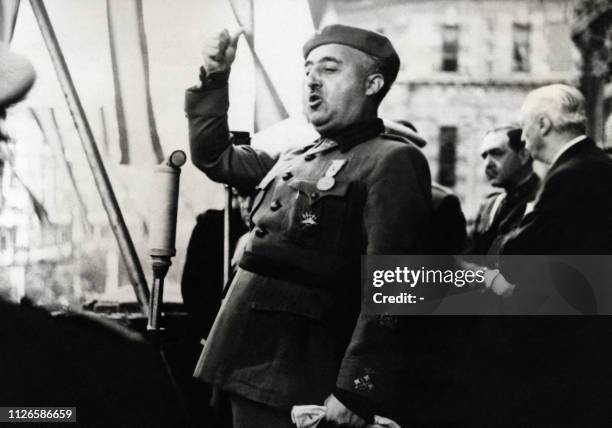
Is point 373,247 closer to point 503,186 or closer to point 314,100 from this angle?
point 314,100

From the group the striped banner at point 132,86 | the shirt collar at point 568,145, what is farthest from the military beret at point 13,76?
the shirt collar at point 568,145

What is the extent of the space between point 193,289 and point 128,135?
674 millimetres

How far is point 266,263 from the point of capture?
8.89 ft

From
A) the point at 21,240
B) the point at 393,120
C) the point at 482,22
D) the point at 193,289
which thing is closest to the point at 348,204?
the point at 393,120

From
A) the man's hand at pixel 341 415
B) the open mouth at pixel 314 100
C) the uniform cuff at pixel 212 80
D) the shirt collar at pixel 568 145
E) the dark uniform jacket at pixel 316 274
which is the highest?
the uniform cuff at pixel 212 80

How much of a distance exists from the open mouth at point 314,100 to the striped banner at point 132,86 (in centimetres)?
68

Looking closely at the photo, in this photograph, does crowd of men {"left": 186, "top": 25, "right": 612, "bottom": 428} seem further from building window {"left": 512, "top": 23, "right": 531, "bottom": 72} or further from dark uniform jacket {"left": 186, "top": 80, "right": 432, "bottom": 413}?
building window {"left": 512, "top": 23, "right": 531, "bottom": 72}

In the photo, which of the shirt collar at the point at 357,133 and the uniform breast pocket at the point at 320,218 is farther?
the shirt collar at the point at 357,133

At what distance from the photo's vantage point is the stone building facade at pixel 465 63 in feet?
9.97

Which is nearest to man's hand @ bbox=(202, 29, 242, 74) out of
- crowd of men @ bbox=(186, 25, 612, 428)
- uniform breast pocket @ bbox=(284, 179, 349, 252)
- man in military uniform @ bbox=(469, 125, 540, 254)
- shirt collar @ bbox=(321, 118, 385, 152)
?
crowd of men @ bbox=(186, 25, 612, 428)

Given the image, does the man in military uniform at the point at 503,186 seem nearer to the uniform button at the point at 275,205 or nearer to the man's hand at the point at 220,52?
the uniform button at the point at 275,205

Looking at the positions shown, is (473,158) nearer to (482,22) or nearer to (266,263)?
(482,22)

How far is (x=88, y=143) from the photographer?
3.17 m

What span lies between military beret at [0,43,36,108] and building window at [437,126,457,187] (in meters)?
1.67
